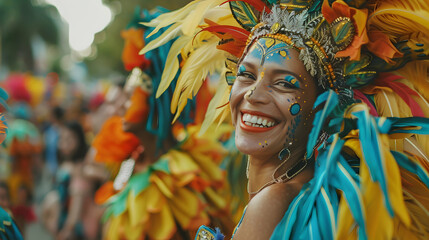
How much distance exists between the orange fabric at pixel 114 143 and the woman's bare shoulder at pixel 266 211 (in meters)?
2.43

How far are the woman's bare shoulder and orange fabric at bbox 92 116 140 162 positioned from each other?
2.43m

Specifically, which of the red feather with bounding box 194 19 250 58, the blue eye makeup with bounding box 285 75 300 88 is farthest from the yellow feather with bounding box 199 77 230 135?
the blue eye makeup with bounding box 285 75 300 88

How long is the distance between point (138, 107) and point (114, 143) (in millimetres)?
537

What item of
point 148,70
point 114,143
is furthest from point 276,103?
Answer: point 114,143

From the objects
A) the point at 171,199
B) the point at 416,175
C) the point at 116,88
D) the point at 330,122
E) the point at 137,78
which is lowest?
the point at 171,199

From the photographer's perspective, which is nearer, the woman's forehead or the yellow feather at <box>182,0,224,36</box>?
the woman's forehead

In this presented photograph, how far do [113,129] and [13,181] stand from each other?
2914 mm

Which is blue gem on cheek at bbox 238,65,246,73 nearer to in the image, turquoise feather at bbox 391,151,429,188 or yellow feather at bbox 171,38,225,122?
yellow feather at bbox 171,38,225,122

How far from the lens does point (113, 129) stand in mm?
4465

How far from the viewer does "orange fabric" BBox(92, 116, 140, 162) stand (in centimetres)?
431

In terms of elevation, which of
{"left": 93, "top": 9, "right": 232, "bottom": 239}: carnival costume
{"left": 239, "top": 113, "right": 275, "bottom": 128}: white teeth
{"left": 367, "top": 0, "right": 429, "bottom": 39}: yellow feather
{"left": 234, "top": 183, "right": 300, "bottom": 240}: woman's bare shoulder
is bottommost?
{"left": 93, "top": 9, "right": 232, "bottom": 239}: carnival costume

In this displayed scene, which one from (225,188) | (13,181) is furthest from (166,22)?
(13,181)

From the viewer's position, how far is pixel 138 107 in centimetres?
403

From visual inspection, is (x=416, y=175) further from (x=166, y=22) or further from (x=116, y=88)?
(x=116, y=88)
